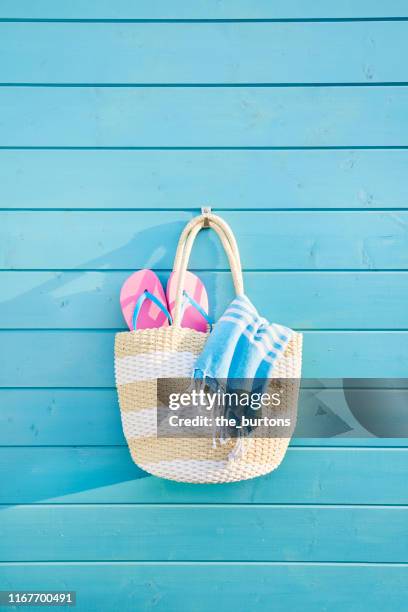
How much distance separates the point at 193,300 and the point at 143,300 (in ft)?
0.33

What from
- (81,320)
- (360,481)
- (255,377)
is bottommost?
(360,481)

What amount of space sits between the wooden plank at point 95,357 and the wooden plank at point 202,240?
147mm

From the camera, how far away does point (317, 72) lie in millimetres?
1296

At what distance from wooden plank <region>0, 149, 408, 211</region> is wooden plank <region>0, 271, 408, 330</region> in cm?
16

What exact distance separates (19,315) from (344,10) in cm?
93

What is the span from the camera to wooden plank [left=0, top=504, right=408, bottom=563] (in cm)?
128

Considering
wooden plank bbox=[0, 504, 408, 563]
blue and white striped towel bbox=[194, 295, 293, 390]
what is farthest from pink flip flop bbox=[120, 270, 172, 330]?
wooden plank bbox=[0, 504, 408, 563]

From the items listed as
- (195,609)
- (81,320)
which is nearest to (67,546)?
(195,609)

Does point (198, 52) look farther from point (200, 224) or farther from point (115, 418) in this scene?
point (115, 418)

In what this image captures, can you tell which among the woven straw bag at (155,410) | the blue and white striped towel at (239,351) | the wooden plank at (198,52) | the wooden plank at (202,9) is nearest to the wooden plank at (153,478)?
the woven straw bag at (155,410)

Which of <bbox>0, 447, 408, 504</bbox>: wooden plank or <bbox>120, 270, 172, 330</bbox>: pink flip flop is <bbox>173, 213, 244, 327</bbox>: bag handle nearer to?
<bbox>120, 270, 172, 330</bbox>: pink flip flop

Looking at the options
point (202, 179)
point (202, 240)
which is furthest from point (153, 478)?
point (202, 179)

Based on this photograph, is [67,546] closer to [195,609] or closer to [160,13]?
[195,609]

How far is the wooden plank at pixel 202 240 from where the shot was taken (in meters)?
1.29
